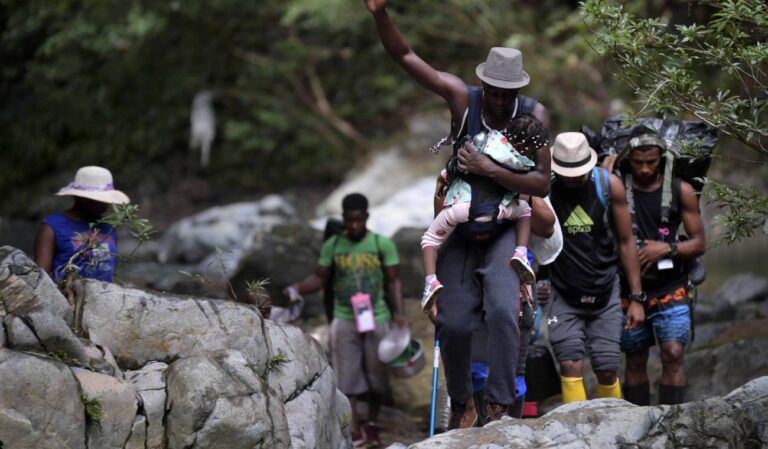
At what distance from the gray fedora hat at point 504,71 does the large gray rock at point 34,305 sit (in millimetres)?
2488

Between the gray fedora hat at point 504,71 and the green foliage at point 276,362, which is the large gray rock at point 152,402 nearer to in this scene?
A: the green foliage at point 276,362

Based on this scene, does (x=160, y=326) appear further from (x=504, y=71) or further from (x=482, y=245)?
(x=504, y=71)

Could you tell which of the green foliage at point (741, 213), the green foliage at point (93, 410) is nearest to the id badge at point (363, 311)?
the green foliage at point (741, 213)

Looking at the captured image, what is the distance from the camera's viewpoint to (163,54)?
2078cm

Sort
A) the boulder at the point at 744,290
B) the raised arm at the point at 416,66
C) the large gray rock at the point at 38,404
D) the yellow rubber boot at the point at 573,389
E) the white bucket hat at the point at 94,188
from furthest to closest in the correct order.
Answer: the boulder at the point at 744,290 < the white bucket hat at the point at 94,188 < the yellow rubber boot at the point at 573,389 < the raised arm at the point at 416,66 < the large gray rock at the point at 38,404

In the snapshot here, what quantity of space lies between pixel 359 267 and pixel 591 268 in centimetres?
205

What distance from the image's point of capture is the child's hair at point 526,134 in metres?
5.67

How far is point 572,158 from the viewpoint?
6.60 metres

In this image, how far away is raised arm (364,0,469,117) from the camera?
19.0 ft

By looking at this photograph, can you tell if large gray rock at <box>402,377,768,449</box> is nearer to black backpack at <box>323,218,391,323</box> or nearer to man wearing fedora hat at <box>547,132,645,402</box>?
man wearing fedora hat at <box>547,132,645,402</box>

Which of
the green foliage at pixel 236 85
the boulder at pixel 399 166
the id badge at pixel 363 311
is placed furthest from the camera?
the green foliage at pixel 236 85

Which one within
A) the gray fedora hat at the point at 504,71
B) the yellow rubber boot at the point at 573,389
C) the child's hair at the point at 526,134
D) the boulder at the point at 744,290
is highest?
the gray fedora hat at the point at 504,71

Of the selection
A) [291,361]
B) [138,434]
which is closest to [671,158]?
[291,361]

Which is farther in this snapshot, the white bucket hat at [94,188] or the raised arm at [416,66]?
the white bucket hat at [94,188]
